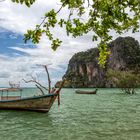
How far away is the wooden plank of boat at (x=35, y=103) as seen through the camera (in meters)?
22.6

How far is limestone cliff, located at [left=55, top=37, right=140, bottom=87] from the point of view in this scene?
15075 cm

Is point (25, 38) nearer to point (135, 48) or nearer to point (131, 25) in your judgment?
point (131, 25)

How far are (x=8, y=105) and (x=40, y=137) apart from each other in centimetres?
1207

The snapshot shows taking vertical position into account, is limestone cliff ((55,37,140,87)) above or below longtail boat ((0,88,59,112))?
above

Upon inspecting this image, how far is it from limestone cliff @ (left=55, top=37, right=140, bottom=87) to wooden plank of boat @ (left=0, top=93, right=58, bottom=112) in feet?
394

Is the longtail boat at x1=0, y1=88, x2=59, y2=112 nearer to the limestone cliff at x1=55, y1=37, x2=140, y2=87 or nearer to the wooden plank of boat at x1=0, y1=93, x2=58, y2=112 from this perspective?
the wooden plank of boat at x1=0, y1=93, x2=58, y2=112

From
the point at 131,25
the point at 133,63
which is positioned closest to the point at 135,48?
the point at 133,63

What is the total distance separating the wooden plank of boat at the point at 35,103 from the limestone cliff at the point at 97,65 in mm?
119954

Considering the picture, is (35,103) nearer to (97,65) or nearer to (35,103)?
(35,103)

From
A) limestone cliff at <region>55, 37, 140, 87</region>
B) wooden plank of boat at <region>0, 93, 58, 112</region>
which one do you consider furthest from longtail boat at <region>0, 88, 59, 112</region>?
limestone cliff at <region>55, 37, 140, 87</region>

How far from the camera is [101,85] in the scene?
162375mm

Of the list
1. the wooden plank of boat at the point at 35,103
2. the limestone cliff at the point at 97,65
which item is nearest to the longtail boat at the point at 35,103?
the wooden plank of boat at the point at 35,103

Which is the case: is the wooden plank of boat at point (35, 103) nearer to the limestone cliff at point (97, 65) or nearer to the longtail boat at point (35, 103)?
the longtail boat at point (35, 103)

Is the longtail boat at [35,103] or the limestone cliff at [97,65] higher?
the limestone cliff at [97,65]
